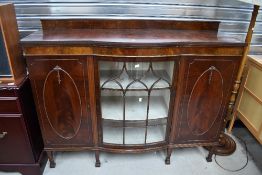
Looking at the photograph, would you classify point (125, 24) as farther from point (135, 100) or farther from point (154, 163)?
point (154, 163)

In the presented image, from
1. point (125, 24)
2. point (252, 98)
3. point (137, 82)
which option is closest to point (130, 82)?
point (137, 82)

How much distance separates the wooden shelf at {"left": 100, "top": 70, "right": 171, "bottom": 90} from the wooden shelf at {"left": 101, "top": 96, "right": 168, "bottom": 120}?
0.38ft

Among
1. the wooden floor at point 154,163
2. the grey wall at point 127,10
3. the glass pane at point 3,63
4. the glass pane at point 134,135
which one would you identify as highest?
the grey wall at point 127,10

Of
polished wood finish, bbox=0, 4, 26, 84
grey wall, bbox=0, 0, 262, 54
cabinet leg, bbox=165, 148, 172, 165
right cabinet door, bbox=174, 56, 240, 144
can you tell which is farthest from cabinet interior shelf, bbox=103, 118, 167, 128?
grey wall, bbox=0, 0, 262, 54

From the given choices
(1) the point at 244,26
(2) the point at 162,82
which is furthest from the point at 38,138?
(1) the point at 244,26

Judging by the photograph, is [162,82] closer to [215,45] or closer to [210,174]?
[215,45]

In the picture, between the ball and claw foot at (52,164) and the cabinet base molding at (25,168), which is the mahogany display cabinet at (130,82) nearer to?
the ball and claw foot at (52,164)

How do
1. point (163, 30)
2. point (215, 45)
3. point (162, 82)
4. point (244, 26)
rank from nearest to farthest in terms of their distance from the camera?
1. point (215, 45)
2. point (162, 82)
3. point (163, 30)
4. point (244, 26)

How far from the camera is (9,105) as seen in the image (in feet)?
3.90

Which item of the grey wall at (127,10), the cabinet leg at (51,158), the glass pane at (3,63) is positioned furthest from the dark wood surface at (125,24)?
the cabinet leg at (51,158)

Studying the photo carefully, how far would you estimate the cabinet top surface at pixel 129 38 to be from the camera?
107cm

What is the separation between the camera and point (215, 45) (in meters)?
1.13

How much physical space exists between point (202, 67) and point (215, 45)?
0.46ft

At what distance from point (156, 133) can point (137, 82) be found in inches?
17.5
